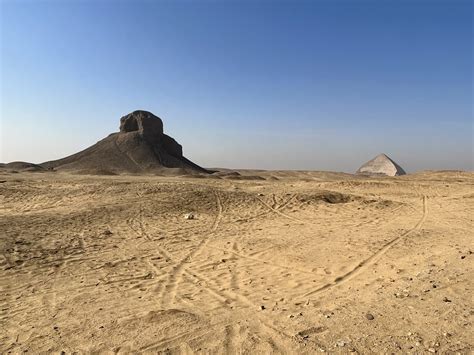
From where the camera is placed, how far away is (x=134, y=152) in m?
70.2

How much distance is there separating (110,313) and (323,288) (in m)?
3.35

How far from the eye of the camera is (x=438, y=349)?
3.80 m

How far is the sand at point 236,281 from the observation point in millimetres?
4301

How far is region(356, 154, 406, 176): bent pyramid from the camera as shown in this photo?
386 feet

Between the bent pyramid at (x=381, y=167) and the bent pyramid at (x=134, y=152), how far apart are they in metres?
66.0

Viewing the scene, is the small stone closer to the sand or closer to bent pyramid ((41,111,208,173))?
the sand

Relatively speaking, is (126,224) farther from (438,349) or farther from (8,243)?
(438,349)

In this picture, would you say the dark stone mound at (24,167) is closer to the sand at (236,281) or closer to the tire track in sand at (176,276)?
the sand at (236,281)

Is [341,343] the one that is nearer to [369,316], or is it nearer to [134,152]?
[369,316]

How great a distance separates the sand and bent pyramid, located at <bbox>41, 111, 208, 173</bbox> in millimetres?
48623

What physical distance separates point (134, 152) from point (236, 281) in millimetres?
66669

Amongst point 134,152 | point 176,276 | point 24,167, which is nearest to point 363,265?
point 176,276

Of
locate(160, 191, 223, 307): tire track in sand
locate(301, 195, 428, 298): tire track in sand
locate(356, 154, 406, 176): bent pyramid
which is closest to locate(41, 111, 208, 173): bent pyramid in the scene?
locate(160, 191, 223, 307): tire track in sand

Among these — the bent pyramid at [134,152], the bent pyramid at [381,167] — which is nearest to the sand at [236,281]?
the bent pyramid at [134,152]
